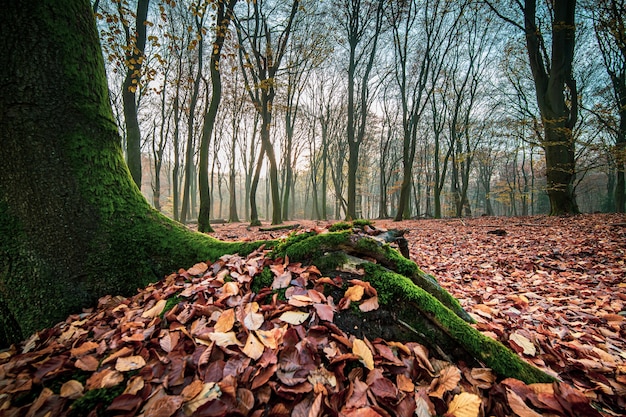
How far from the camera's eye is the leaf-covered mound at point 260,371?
980mm

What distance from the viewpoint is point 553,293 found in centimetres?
282

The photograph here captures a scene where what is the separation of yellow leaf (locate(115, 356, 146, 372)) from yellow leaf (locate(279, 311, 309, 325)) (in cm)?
68

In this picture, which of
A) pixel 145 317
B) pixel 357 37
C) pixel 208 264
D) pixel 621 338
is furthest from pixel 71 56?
pixel 357 37

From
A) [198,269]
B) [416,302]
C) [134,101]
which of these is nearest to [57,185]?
[198,269]

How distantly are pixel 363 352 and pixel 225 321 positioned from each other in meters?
0.73

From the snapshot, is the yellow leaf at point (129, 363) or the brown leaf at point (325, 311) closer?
the yellow leaf at point (129, 363)

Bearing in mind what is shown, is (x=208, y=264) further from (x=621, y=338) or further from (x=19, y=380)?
(x=621, y=338)

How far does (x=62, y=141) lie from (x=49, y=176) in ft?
1.01

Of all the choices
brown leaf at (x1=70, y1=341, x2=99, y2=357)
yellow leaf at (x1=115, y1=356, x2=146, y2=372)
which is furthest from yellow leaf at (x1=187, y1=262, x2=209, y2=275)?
yellow leaf at (x1=115, y1=356, x2=146, y2=372)

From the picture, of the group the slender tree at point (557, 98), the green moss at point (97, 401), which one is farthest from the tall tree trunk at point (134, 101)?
the slender tree at point (557, 98)

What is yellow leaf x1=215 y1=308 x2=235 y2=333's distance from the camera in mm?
1283

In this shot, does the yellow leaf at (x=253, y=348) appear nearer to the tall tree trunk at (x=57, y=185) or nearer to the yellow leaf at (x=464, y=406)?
the yellow leaf at (x=464, y=406)

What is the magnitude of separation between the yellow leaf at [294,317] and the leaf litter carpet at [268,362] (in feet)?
0.04

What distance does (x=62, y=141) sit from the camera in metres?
2.07
